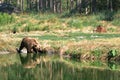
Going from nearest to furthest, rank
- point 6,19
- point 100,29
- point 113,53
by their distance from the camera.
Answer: point 113,53 → point 100,29 → point 6,19

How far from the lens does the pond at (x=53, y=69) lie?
26.0 meters

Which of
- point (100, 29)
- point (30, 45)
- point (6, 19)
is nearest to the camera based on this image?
point (30, 45)

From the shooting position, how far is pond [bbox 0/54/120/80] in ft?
85.3

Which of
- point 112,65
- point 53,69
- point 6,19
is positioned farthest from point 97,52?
point 6,19

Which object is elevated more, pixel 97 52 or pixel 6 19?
pixel 6 19

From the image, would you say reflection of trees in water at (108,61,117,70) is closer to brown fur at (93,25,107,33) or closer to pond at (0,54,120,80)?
pond at (0,54,120,80)

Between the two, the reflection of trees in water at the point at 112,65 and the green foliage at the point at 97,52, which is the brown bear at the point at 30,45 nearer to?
the green foliage at the point at 97,52

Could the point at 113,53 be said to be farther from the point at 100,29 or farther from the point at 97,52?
the point at 100,29

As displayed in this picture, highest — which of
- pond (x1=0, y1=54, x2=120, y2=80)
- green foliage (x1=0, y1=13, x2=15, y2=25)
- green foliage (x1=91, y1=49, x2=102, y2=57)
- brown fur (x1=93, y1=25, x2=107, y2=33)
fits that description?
green foliage (x1=0, y1=13, x2=15, y2=25)

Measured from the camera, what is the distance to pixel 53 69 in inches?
1161

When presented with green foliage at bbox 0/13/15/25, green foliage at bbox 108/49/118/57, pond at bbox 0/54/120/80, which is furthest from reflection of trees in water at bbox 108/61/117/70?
green foliage at bbox 0/13/15/25

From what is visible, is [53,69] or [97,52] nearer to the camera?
[53,69]

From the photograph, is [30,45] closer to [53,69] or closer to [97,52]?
[97,52]

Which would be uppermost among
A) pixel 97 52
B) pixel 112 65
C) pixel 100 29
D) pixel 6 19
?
pixel 6 19
